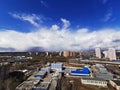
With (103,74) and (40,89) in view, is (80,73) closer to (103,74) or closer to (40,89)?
(103,74)

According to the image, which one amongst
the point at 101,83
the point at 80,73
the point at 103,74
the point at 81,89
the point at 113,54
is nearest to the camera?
the point at 81,89

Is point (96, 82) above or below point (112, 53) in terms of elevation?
below

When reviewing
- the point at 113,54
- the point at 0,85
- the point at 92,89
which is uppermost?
the point at 113,54

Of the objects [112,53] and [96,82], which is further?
[112,53]

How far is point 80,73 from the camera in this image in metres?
12.6

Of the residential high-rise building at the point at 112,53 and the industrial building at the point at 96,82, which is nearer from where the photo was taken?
the industrial building at the point at 96,82

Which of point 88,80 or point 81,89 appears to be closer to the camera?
point 81,89

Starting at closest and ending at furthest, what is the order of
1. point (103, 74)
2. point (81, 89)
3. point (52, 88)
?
point (52, 88), point (81, 89), point (103, 74)

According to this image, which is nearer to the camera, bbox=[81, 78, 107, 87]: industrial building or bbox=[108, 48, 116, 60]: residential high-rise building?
bbox=[81, 78, 107, 87]: industrial building

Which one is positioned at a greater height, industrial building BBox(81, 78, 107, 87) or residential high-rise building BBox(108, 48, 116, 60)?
residential high-rise building BBox(108, 48, 116, 60)

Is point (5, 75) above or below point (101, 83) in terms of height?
above

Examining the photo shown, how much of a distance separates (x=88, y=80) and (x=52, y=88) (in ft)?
10.7

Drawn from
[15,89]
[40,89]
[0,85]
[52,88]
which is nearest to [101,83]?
[52,88]

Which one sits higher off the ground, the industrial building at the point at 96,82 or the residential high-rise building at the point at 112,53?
the residential high-rise building at the point at 112,53
